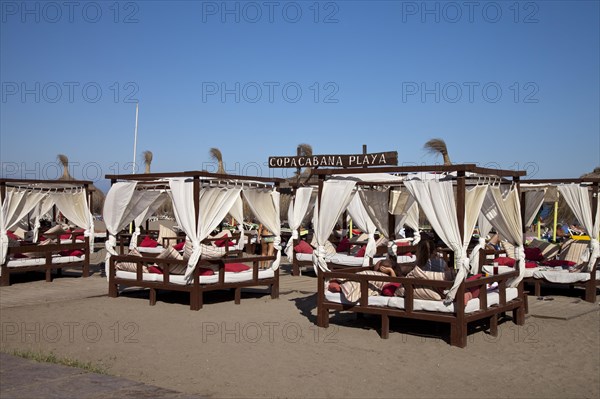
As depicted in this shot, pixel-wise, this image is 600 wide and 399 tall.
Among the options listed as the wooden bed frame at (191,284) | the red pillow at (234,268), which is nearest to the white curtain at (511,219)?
the wooden bed frame at (191,284)

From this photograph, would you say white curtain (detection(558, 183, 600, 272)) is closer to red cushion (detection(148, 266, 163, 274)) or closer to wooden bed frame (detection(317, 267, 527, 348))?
wooden bed frame (detection(317, 267, 527, 348))

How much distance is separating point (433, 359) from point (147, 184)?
8893 mm

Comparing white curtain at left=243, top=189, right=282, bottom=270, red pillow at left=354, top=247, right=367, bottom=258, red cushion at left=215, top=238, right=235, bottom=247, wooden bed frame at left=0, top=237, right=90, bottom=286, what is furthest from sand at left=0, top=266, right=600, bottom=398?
red cushion at left=215, top=238, right=235, bottom=247

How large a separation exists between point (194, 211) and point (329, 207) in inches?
101

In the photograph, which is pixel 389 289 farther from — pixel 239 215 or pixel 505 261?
pixel 239 215

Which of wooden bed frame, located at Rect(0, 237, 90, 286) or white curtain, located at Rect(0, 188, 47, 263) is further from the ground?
white curtain, located at Rect(0, 188, 47, 263)

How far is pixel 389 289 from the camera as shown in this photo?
28.9 feet

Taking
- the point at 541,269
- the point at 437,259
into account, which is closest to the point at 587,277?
the point at 541,269

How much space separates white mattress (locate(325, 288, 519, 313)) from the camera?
818 cm

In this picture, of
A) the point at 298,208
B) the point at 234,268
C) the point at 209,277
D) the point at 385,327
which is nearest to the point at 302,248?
the point at 298,208

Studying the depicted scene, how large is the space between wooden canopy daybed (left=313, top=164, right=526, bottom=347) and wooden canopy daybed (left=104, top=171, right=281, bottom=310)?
2241 millimetres

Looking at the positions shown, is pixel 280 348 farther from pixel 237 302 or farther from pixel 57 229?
pixel 57 229

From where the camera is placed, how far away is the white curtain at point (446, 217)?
26.4 feet

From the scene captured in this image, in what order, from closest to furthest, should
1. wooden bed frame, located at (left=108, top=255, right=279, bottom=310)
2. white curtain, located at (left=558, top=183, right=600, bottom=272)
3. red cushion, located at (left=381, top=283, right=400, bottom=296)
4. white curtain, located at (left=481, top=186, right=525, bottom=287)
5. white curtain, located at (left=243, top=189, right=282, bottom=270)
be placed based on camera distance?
red cushion, located at (left=381, top=283, right=400, bottom=296), white curtain, located at (left=481, top=186, right=525, bottom=287), wooden bed frame, located at (left=108, top=255, right=279, bottom=310), white curtain, located at (left=243, top=189, right=282, bottom=270), white curtain, located at (left=558, top=183, right=600, bottom=272)
